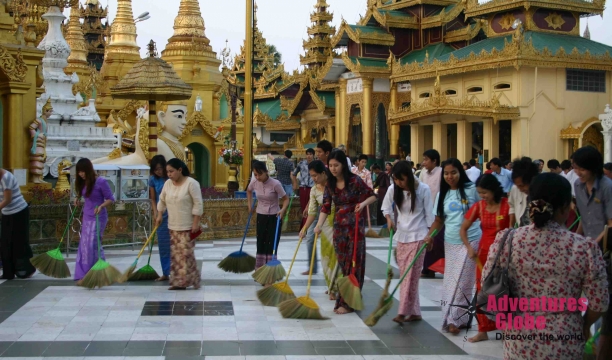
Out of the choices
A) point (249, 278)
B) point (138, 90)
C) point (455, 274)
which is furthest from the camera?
point (138, 90)

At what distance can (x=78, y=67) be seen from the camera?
1284 inches

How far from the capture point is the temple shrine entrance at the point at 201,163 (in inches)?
1038

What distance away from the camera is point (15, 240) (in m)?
10.3

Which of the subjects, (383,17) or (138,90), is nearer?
(138,90)

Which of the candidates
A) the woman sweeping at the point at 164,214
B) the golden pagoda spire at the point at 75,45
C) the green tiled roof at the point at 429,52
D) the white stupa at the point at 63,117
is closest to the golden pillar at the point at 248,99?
the white stupa at the point at 63,117

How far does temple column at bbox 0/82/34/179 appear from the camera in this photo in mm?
13805

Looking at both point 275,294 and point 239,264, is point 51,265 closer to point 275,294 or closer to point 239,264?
point 239,264

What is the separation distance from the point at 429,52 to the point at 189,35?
11.2m

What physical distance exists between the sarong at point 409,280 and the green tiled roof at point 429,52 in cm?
2785

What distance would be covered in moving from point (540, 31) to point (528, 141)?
4.75m

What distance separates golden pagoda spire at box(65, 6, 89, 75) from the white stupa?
9.22 m

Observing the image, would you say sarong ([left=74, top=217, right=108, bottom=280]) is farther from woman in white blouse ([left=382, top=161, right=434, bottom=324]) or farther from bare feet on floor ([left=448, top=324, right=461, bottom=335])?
A: bare feet on floor ([left=448, top=324, right=461, bottom=335])

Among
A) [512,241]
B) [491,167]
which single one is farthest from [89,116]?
[512,241]

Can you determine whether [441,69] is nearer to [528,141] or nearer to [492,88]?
[492,88]
